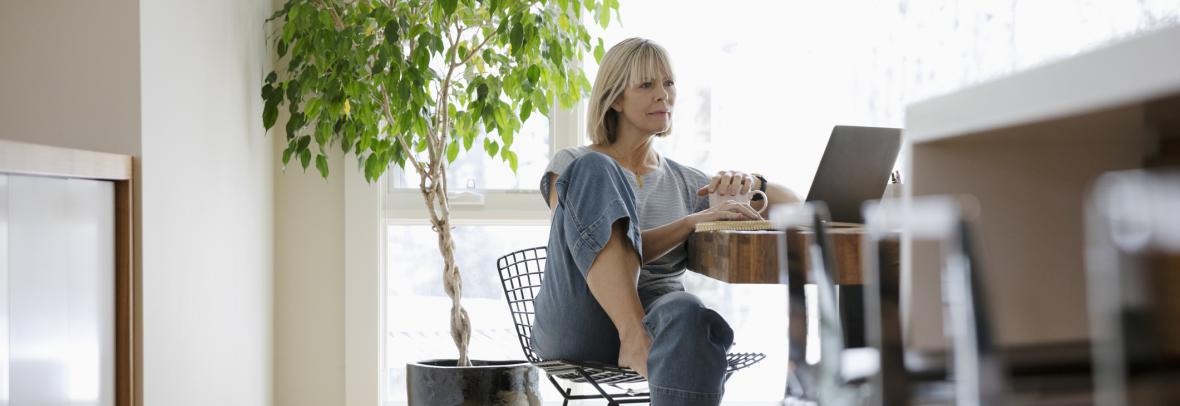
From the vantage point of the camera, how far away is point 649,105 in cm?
244

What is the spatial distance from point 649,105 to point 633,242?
68 cm

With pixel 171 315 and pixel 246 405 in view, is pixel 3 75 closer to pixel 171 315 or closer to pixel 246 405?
→ pixel 171 315

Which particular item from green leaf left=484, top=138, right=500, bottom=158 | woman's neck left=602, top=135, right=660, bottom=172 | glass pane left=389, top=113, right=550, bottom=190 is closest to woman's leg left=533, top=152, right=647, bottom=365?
woman's neck left=602, top=135, right=660, bottom=172

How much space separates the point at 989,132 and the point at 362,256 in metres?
2.78

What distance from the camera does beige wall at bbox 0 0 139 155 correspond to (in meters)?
2.02

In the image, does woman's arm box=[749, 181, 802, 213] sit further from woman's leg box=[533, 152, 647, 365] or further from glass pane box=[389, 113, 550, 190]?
glass pane box=[389, 113, 550, 190]

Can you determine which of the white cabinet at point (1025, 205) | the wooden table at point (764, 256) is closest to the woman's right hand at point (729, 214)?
the wooden table at point (764, 256)

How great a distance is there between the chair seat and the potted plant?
0.69m

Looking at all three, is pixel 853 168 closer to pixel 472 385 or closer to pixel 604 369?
pixel 604 369

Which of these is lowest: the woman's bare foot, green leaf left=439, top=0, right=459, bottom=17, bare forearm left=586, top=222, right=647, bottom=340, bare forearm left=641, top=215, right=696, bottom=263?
the woman's bare foot

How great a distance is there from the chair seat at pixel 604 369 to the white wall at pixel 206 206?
0.84 m

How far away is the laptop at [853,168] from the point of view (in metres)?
1.86

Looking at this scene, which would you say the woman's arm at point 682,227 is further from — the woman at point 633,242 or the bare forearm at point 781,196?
the bare forearm at point 781,196

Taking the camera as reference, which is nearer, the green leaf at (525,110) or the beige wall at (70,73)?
the beige wall at (70,73)
